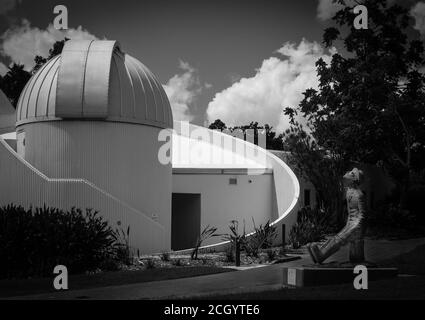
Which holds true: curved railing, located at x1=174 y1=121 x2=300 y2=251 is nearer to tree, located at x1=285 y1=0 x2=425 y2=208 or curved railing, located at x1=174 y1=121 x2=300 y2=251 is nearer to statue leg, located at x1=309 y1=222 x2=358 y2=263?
tree, located at x1=285 y1=0 x2=425 y2=208

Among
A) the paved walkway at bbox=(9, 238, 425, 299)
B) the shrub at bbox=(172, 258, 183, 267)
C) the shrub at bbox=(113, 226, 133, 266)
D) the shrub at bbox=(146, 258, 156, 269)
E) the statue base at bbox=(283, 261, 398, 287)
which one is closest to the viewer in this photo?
the paved walkway at bbox=(9, 238, 425, 299)

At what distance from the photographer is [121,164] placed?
17.7 m

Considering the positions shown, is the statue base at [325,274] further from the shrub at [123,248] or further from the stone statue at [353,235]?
the shrub at [123,248]

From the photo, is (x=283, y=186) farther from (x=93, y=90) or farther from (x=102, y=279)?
(x=102, y=279)

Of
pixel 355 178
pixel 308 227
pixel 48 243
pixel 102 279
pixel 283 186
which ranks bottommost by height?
pixel 102 279

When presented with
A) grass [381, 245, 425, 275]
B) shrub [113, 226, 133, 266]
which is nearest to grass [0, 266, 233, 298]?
shrub [113, 226, 133, 266]

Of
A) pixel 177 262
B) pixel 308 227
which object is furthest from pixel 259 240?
pixel 177 262

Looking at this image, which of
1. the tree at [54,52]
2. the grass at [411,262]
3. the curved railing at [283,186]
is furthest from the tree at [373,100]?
the tree at [54,52]

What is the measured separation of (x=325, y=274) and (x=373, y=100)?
46.1ft

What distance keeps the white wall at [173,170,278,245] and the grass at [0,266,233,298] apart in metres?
8.57

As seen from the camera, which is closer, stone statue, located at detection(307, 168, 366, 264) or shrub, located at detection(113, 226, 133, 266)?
stone statue, located at detection(307, 168, 366, 264)

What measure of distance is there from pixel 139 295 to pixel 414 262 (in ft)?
26.2

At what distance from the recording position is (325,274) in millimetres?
10078

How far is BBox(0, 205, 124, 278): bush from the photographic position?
44.1 ft
